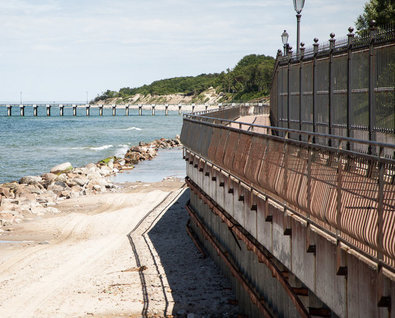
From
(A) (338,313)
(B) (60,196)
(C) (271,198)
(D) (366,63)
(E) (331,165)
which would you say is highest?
(D) (366,63)

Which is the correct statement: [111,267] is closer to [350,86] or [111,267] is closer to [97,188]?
[350,86]

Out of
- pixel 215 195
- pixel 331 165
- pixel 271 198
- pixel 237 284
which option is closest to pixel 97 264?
pixel 215 195

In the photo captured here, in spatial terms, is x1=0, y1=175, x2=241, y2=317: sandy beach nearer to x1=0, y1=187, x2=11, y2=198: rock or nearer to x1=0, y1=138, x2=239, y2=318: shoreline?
x1=0, y1=138, x2=239, y2=318: shoreline

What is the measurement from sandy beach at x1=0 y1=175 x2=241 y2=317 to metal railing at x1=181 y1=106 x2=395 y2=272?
332 centimetres

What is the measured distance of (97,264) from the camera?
53.3ft

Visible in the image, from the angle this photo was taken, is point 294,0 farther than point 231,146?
Yes

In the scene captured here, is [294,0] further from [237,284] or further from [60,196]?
[60,196]

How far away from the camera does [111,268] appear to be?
1556 cm

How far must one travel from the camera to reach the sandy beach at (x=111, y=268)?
41.1 feet

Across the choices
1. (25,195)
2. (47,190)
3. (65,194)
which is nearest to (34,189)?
(47,190)

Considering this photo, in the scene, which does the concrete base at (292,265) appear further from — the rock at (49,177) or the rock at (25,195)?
the rock at (49,177)

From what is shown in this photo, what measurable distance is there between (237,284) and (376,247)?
7034 millimetres

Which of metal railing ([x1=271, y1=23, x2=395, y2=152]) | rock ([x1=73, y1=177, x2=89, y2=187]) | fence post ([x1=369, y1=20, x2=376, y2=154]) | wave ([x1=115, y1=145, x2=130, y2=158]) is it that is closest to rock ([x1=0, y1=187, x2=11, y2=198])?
rock ([x1=73, y1=177, x2=89, y2=187])

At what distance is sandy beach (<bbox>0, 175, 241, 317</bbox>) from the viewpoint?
12531mm
